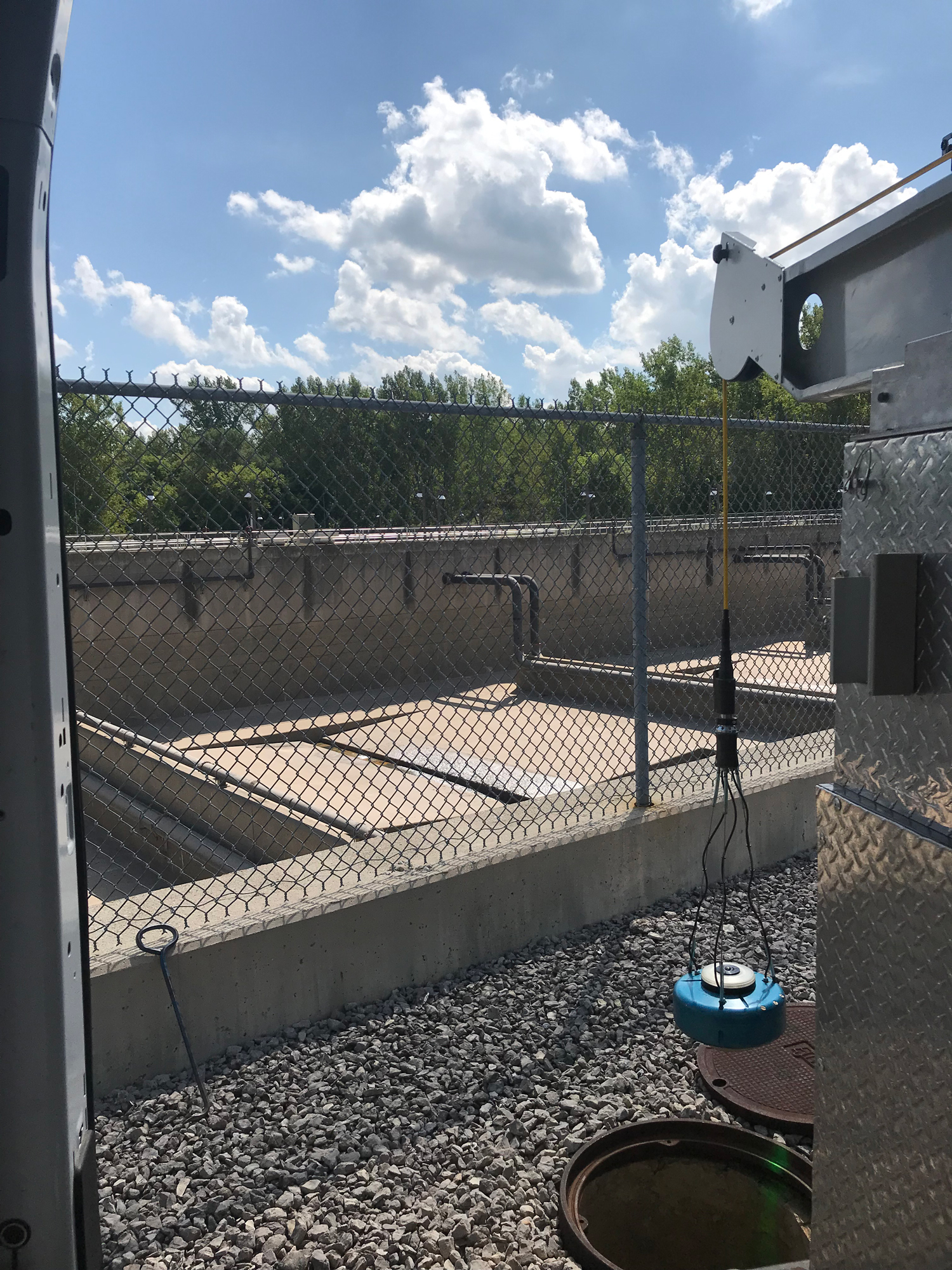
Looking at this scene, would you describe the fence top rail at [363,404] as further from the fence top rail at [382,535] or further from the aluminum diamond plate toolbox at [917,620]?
the fence top rail at [382,535]

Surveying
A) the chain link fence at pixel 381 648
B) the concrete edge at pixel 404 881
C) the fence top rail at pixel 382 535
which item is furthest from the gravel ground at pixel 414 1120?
the fence top rail at pixel 382 535

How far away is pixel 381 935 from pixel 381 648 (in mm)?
7860

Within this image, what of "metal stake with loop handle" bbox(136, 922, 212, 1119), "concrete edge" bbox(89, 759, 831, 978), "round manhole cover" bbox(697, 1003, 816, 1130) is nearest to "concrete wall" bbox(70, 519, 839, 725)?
"concrete edge" bbox(89, 759, 831, 978)

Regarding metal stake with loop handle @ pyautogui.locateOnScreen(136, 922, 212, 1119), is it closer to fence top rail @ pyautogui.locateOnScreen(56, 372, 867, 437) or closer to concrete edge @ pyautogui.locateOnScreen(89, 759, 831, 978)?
concrete edge @ pyautogui.locateOnScreen(89, 759, 831, 978)

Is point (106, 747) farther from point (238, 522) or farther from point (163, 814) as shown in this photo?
point (238, 522)

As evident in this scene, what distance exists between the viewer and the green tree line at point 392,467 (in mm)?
4914

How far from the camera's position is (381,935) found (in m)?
3.70

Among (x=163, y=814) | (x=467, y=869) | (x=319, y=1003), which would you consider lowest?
(x=163, y=814)

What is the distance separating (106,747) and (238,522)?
2.64 meters

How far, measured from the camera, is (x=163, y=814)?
7.54m

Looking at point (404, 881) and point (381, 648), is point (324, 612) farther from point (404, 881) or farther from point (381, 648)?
point (404, 881)

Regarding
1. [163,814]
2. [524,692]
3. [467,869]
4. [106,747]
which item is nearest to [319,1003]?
[467,869]

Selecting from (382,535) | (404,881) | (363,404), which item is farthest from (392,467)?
(382,535)

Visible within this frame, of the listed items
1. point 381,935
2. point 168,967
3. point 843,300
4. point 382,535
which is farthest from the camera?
point 382,535
